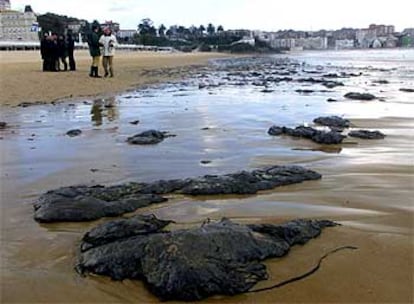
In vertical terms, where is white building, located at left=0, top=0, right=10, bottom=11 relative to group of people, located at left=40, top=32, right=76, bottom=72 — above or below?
above

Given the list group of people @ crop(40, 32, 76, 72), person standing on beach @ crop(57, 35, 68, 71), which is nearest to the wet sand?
group of people @ crop(40, 32, 76, 72)

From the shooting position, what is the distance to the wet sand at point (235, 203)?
120 inches

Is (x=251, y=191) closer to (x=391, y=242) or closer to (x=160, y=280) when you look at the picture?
(x=391, y=242)

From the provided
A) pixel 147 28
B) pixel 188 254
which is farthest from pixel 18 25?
pixel 188 254

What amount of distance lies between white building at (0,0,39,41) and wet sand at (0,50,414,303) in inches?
4070

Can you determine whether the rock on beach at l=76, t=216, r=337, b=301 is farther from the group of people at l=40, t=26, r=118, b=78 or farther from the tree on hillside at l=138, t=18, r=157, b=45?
the tree on hillside at l=138, t=18, r=157, b=45

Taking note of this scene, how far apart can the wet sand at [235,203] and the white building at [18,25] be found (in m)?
103

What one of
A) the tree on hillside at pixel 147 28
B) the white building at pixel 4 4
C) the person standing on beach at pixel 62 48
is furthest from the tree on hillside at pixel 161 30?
the person standing on beach at pixel 62 48

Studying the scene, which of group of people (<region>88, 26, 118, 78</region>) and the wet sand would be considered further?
group of people (<region>88, 26, 118, 78</region>)

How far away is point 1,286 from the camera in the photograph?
3.09 metres

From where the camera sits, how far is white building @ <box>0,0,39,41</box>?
107438mm

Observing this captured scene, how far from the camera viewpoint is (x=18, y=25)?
374 feet

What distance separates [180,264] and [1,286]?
3.46ft

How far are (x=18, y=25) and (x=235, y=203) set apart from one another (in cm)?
11994
